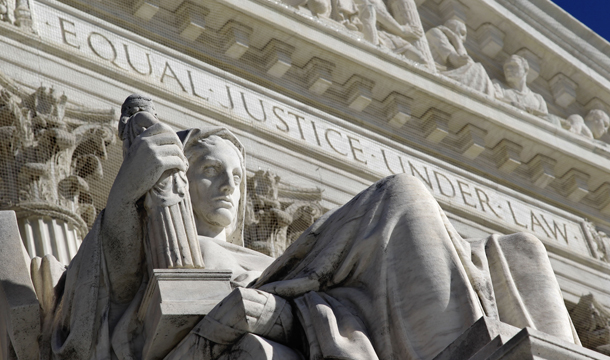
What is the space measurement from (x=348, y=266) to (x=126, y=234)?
0.88 meters

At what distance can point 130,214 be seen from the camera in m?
4.68

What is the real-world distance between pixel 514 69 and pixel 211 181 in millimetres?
5991

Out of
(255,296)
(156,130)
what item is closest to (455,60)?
(156,130)

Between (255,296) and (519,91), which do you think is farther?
(519,91)

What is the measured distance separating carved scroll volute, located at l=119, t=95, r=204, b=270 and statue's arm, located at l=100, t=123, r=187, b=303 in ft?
0.14

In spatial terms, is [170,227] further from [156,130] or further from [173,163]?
[156,130]

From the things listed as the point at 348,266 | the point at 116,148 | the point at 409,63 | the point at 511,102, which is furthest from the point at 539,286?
the point at 511,102

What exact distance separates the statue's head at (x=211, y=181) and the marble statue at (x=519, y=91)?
5331 millimetres

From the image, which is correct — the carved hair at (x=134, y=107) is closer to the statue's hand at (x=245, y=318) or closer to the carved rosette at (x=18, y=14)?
the statue's hand at (x=245, y=318)

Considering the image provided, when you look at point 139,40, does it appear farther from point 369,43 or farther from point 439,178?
point 439,178

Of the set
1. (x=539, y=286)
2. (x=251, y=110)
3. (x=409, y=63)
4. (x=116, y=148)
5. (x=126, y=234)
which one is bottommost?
(x=539, y=286)

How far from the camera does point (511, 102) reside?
1063 cm

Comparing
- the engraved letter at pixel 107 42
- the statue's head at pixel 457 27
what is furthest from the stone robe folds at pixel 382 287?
the statue's head at pixel 457 27

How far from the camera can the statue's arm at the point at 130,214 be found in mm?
4668
